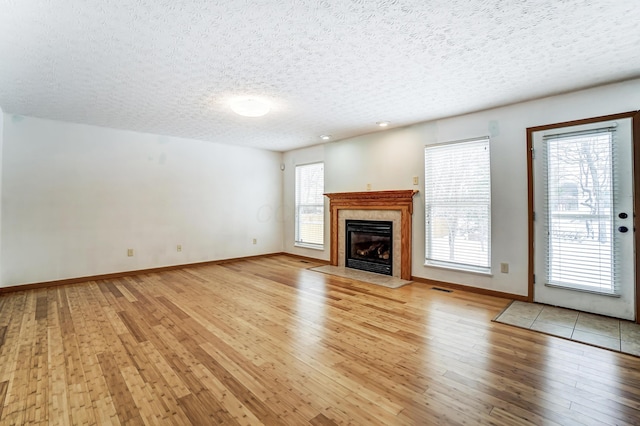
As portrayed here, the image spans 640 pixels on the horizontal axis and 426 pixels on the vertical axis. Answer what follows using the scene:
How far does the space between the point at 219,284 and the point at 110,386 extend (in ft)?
8.32

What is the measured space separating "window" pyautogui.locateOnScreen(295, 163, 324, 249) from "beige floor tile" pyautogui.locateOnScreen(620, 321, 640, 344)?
4.45m

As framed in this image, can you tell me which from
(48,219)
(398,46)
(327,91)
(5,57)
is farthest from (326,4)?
(48,219)

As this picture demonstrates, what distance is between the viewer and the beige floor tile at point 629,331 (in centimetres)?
262

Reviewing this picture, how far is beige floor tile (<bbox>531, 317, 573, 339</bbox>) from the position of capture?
271 cm

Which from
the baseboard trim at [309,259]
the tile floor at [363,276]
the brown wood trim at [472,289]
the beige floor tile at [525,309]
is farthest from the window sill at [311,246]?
the beige floor tile at [525,309]

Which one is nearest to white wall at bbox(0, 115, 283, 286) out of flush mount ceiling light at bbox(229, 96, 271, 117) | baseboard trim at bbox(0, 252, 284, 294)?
baseboard trim at bbox(0, 252, 284, 294)

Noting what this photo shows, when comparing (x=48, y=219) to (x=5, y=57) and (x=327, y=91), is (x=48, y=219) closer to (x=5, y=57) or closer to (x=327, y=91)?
(x=5, y=57)

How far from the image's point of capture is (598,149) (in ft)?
10.4

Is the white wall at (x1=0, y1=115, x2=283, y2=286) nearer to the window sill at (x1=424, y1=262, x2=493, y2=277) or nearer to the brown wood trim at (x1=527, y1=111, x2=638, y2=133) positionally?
the window sill at (x1=424, y1=262, x2=493, y2=277)

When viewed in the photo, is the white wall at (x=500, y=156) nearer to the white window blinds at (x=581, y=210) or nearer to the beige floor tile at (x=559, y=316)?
the white window blinds at (x=581, y=210)

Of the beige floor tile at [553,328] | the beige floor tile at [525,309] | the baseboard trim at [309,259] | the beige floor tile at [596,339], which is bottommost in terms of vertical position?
the beige floor tile at [596,339]

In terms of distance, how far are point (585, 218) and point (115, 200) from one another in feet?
21.3

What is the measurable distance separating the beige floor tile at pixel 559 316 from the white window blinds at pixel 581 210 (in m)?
0.29

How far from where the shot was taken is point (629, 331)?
277 centimetres
